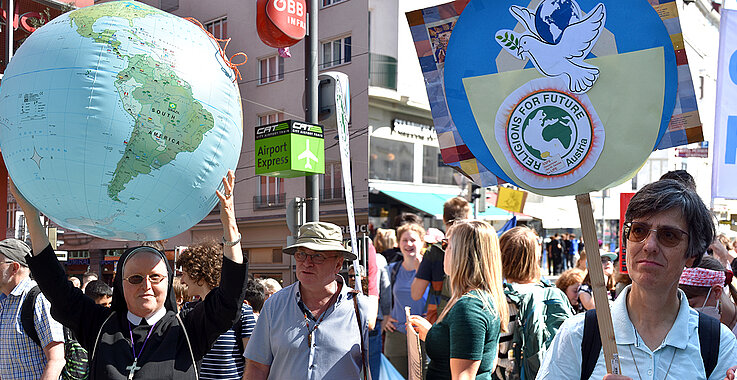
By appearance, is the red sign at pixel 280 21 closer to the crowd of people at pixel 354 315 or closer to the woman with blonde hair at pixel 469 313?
the crowd of people at pixel 354 315

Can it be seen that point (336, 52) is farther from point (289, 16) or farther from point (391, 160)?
point (391, 160)

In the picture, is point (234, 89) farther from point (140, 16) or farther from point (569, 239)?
point (569, 239)

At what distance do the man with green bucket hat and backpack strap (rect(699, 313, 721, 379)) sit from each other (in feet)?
5.05

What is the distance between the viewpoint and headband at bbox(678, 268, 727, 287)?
3076mm

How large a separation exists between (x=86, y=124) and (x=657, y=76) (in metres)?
1.96

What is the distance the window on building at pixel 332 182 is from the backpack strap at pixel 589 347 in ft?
19.1

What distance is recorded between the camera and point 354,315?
3.01 meters

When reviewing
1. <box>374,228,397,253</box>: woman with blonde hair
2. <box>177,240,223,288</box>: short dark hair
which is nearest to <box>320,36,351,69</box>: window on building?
<box>374,228,397,253</box>: woman with blonde hair

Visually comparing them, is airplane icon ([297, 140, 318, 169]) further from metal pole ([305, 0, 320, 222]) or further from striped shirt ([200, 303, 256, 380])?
striped shirt ([200, 303, 256, 380])

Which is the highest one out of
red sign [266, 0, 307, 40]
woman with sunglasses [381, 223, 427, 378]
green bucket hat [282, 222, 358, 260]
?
red sign [266, 0, 307, 40]

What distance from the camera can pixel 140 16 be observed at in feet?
8.77

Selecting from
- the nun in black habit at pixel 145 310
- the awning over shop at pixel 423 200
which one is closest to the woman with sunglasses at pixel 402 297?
the nun in black habit at pixel 145 310

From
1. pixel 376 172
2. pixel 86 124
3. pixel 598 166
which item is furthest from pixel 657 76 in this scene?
pixel 376 172

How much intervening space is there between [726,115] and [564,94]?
111 inches
